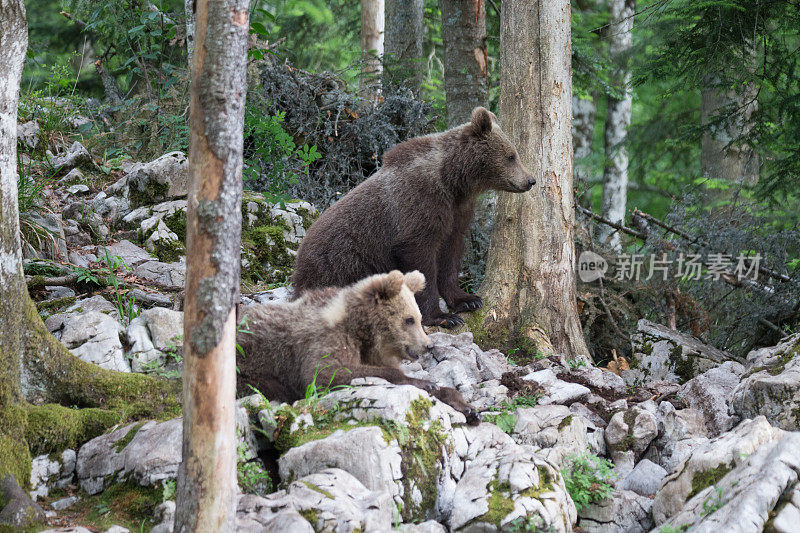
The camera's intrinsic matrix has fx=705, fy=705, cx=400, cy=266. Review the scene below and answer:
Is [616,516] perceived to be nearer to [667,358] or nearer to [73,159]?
[667,358]

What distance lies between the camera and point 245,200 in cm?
934

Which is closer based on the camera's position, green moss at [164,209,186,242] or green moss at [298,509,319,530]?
green moss at [298,509,319,530]

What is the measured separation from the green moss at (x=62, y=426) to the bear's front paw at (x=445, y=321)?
3633 millimetres

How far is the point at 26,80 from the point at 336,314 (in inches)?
477

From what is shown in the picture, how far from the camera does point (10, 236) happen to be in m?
4.46

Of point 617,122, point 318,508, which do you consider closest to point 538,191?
point 318,508

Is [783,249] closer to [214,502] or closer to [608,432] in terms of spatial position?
[608,432]

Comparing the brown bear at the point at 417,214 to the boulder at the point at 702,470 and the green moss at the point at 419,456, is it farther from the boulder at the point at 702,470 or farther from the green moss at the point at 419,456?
the boulder at the point at 702,470

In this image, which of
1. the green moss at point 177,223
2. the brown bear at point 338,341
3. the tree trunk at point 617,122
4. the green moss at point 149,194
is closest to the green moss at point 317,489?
the brown bear at point 338,341

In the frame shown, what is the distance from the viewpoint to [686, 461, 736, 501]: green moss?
4.34 metres

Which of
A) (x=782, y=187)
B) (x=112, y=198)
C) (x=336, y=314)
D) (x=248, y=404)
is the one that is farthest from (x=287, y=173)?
(x=782, y=187)

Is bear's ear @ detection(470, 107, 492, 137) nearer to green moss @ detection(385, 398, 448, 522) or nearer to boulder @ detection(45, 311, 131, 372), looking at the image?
green moss @ detection(385, 398, 448, 522)

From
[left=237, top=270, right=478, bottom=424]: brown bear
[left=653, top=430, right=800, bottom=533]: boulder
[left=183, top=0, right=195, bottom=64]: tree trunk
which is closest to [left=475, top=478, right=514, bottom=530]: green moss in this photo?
[left=237, top=270, right=478, bottom=424]: brown bear

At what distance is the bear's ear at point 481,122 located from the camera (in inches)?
295
